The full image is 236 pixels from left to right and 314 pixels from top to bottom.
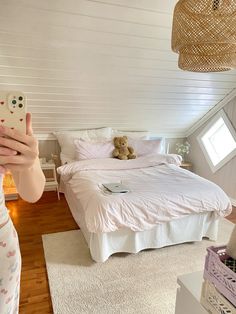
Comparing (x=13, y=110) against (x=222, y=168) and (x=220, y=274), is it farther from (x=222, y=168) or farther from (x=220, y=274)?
(x=222, y=168)

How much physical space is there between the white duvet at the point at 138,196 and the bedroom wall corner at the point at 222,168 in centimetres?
106

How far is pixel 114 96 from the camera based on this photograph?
311 centimetres

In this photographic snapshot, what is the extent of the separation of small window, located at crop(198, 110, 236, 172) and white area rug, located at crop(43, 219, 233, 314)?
152 centimetres

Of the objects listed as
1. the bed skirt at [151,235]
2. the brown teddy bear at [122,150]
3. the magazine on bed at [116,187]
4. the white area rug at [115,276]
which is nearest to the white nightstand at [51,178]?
the brown teddy bear at [122,150]

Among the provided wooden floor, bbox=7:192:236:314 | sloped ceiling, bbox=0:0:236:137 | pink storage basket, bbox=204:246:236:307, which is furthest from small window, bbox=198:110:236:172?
pink storage basket, bbox=204:246:236:307

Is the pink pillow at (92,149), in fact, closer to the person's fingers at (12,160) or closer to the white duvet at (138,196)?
the white duvet at (138,196)

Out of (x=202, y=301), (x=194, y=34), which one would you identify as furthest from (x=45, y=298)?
(x=194, y=34)

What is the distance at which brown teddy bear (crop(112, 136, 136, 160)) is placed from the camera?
3.25 m

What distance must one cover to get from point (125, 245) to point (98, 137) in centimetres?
178

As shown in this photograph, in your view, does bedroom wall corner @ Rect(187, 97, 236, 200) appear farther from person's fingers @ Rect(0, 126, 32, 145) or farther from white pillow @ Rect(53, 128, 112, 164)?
person's fingers @ Rect(0, 126, 32, 145)

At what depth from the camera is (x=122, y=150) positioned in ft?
10.8

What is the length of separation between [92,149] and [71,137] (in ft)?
1.36

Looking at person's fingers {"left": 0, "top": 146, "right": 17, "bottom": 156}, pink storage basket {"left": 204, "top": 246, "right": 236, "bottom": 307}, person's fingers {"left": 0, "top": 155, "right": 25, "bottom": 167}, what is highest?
person's fingers {"left": 0, "top": 146, "right": 17, "bottom": 156}

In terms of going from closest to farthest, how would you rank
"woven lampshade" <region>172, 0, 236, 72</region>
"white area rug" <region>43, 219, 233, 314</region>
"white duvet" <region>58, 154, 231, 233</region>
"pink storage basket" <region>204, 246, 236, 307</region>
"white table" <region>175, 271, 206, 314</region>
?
"pink storage basket" <region>204, 246, 236, 307</region>
"white table" <region>175, 271, 206, 314</region>
"woven lampshade" <region>172, 0, 236, 72</region>
"white area rug" <region>43, 219, 233, 314</region>
"white duvet" <region>58, 154, 231, 233</region>
